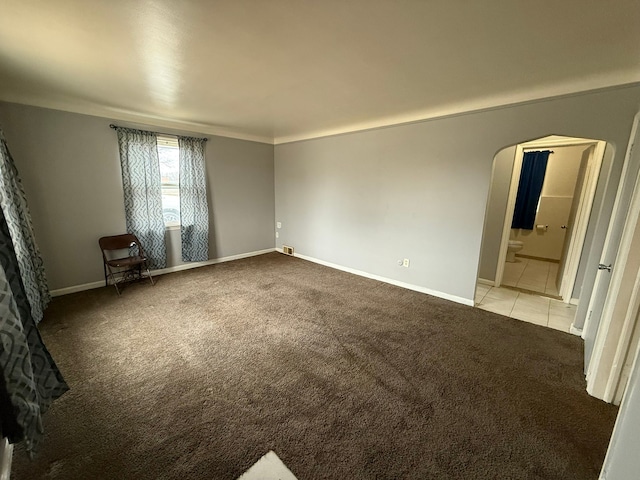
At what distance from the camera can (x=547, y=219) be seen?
5305 mm

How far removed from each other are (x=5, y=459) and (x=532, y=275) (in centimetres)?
611

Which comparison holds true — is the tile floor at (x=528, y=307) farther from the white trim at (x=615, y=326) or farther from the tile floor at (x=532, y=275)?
the white trim at (x=615, y=326)

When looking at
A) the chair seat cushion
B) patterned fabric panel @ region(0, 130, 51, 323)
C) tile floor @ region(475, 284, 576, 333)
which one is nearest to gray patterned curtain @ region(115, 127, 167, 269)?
the chair seat cushion

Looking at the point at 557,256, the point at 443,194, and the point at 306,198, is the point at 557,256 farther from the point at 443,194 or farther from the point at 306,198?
the point at 306,198

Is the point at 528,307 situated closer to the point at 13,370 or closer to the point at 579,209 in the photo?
the point at 579,209

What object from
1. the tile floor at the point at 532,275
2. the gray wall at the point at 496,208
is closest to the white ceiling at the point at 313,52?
the gray wall at the point at 496,208

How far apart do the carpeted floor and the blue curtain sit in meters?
3.63

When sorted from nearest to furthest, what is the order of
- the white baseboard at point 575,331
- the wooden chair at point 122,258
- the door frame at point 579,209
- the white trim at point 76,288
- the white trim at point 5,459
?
the white trim at point 5,459 < the white baseboard at point 575,331 < the door frame at point 579,209 < the white trim at point 76,288 < the wooden chair at point 122,258

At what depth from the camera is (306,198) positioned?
4844 millimetres

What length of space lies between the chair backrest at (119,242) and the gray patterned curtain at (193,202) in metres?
0.68

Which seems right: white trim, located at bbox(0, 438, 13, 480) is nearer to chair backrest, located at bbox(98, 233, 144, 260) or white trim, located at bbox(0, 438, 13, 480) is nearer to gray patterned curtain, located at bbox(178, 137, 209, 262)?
chair backrest, located at bbox(98, 233, 144, 260)

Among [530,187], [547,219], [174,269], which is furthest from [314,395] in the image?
[547,219]

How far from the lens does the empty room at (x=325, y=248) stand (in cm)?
137

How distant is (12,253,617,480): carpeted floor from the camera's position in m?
1.34
